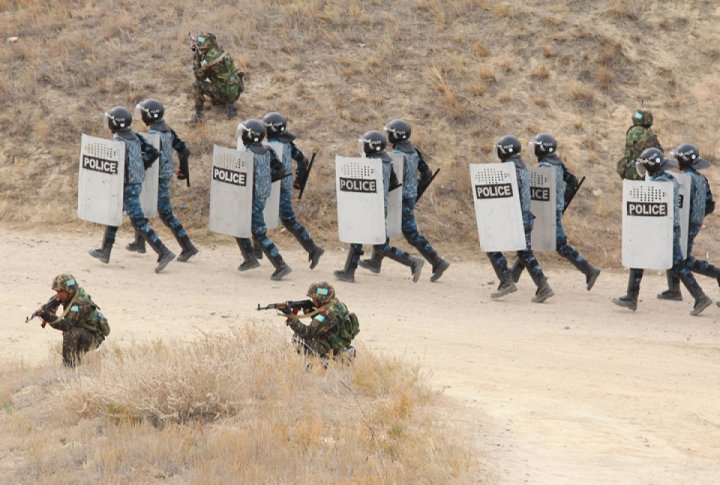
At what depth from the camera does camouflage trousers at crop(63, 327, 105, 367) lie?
397 inches

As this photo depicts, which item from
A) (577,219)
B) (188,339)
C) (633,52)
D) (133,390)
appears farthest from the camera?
(633,52)

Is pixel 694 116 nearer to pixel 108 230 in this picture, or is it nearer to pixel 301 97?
pixel 301 97

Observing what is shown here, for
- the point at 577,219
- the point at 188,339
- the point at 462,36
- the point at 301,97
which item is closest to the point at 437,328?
the point at 188,339

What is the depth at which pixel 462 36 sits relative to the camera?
2122 centimetres

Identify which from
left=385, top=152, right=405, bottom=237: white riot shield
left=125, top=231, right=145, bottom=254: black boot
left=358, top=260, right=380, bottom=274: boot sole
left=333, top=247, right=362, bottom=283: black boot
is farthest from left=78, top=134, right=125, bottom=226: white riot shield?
left=385, top=152, right=405, bottom=237: white riot shield

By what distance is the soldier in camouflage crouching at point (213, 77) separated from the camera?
60.0ft

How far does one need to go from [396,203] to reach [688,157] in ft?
10.0

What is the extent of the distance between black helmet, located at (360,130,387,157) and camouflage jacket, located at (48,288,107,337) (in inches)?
Result: 196

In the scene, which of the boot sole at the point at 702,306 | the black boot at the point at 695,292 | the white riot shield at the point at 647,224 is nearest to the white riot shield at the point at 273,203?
the white riot shield at the point at 647,224

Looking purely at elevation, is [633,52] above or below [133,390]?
above

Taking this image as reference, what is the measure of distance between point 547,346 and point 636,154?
16.1ft

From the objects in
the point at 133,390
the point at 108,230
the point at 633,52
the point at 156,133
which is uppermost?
the point at 633,52

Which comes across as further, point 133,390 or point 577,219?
point 577,219

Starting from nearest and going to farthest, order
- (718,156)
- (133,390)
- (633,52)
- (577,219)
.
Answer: (133,390), (577,219), (718,156), (633,52)
